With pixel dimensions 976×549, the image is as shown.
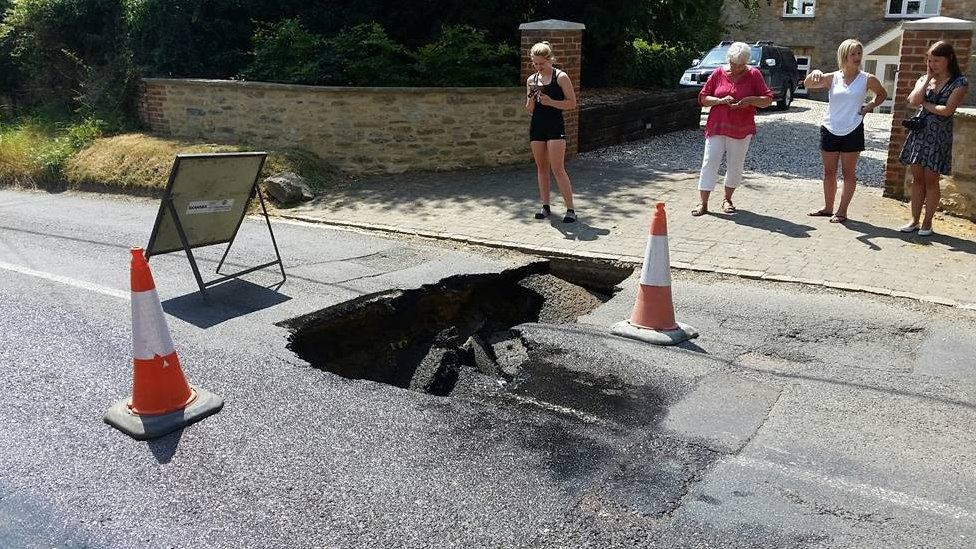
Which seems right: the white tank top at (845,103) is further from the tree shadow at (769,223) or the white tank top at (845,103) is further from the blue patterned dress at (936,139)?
the tree shadow at (769,223)

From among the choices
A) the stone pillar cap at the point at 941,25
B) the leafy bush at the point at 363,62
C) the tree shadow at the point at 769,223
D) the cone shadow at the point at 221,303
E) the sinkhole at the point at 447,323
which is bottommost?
the sinkhole at the point at 447,323

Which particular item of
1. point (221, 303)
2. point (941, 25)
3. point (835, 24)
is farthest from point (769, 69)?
point (221, 303)

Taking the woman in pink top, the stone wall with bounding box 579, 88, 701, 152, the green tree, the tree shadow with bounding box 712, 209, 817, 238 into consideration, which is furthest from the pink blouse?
the green tree

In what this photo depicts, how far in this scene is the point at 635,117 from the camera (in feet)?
46.3

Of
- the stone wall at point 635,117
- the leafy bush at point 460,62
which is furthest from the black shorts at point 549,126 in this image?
the stone wall at point 635,117

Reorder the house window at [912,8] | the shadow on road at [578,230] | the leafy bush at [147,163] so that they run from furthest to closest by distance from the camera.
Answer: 1. the house window at [912,8]
2. the leafy bush at [147,163]
3. the shadow on road at [578,230]

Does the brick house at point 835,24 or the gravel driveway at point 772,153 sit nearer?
the gravel driveway at point 772,153

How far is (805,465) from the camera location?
146 inches

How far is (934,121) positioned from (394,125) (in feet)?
22.0

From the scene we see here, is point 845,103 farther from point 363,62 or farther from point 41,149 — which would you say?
point 41,149

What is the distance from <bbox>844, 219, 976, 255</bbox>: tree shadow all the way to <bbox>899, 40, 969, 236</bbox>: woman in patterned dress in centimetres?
11

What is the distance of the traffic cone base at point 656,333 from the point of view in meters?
5.25

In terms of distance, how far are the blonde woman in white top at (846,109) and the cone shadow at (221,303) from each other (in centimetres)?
565

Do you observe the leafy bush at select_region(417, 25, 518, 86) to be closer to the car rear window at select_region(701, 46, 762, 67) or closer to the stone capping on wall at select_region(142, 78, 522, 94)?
the stone capping on wall at select_region(142, 78, 522, 94)
